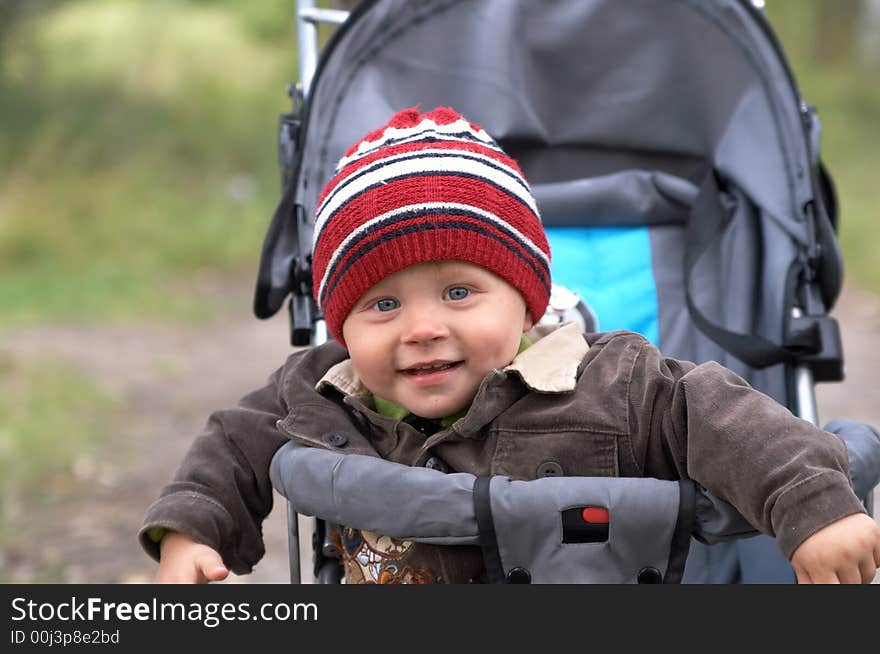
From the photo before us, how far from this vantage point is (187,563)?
207cm

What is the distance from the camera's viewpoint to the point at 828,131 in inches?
422

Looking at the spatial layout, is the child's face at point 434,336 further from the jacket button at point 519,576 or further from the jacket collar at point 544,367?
the jacket button at point 519,576

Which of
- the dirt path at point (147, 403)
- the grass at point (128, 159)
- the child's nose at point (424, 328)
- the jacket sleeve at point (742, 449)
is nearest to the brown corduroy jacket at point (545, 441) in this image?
the jacket sleeve at point (742, 449)

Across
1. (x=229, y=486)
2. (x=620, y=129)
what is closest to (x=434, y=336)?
(x=229, y=486)

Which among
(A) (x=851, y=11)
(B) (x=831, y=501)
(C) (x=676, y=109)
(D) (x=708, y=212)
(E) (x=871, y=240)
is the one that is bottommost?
(B) (x=831, y=501)

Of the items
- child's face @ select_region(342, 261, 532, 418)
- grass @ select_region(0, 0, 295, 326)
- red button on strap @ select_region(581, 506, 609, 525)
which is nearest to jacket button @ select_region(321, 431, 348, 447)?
child's face @ select_region(342, 261, 532, 418)

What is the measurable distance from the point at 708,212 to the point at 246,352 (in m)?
4.51

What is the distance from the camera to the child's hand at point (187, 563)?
2.05 meters

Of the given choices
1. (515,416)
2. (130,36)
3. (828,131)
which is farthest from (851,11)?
(515,416)

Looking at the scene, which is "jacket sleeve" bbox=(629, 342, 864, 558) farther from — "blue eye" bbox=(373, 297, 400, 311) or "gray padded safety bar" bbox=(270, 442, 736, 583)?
"blue eye" bbox=(373, 297, 400, 311)

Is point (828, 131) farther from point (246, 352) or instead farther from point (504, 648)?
point (504, 648)

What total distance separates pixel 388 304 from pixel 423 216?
0.17 metres

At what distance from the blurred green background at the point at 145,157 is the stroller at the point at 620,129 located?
2971mm

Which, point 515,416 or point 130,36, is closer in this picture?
point 515,416
